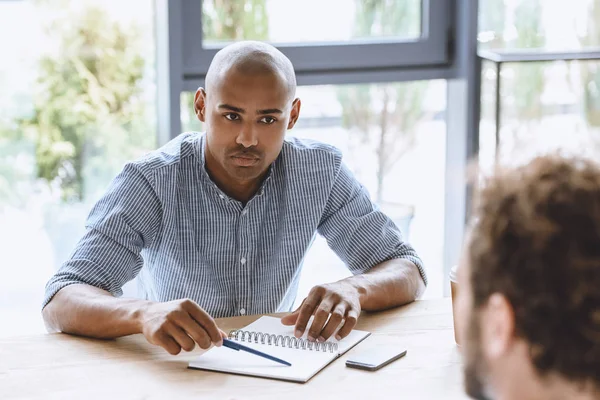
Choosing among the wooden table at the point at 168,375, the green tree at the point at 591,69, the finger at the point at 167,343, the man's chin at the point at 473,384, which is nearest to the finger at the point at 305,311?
the wooden table at the point at 168,375

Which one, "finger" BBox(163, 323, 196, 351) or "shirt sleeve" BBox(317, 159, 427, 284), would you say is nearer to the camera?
"finger" BBox(163, 323, 196, 351)

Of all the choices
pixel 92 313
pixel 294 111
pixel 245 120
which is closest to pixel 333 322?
pixel 92 313

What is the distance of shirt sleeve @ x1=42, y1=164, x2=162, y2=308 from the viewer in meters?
1.86

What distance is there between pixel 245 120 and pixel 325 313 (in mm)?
535

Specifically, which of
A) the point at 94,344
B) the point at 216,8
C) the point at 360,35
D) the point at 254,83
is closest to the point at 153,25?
the point at 216,8

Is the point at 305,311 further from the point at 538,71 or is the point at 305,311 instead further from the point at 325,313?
the point at 538,71

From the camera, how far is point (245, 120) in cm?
203

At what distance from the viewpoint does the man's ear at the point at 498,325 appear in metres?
0.76

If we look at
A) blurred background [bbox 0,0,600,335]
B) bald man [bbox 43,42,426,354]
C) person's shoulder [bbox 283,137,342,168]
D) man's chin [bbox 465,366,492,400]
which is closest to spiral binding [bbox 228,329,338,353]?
bald man [bbox 43,42,426,354]

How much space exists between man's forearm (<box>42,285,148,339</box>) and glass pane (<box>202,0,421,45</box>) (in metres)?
1.34

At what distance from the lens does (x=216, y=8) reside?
2916 mm

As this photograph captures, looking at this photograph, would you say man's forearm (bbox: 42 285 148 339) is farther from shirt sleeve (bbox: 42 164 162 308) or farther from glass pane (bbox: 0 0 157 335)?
glass pane (bbox: 0 0 157 335)

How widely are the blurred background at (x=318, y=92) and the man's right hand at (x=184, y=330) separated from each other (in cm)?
138

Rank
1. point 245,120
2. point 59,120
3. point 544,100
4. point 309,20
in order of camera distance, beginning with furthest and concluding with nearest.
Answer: point 544,100, point 309,20, point 59,120, point 245,120
